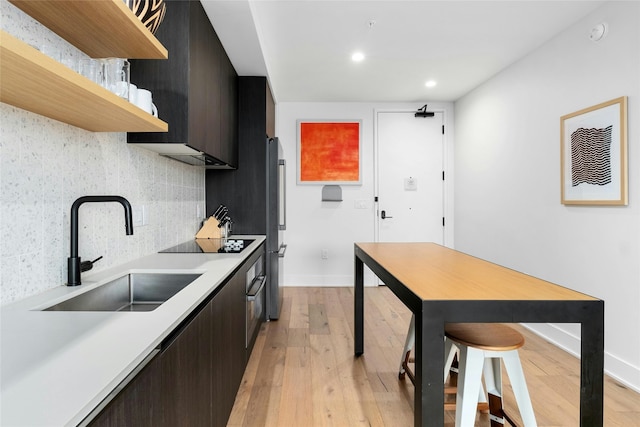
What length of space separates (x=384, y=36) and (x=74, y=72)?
2511 mm

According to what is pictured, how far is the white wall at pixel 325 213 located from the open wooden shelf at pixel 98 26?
128 inches

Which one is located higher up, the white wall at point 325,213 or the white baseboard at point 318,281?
the white wall at point 325,213

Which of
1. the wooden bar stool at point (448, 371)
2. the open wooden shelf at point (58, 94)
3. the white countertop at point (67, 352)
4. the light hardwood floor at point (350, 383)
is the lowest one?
the light hardwood floor at point (350, 383)

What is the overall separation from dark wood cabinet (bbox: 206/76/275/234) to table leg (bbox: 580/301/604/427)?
2.47 m

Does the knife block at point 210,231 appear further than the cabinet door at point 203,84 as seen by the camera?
Yes

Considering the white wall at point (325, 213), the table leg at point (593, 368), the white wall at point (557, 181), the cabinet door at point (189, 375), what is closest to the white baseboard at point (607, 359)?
the white wall at point (557, 181)

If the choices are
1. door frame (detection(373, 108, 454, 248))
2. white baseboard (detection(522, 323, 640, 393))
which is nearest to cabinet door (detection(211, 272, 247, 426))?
white baseboard (detection(522, 323, 640, 393))

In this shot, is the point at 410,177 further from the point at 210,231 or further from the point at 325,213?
the point at 210,231

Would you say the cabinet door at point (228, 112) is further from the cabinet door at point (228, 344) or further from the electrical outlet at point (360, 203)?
the electrical outlet at point (360, 203)

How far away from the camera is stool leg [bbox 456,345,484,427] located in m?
1.35

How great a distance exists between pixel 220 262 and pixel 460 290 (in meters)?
1.18

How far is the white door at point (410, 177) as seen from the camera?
464cm

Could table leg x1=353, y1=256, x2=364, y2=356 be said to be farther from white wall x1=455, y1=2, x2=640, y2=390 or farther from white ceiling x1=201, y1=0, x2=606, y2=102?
white ceiling x1=201, y1=0, x2=606, y2=102

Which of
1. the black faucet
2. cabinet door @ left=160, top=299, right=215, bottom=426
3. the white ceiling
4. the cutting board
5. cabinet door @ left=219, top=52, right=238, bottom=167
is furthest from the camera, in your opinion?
the cutting board
